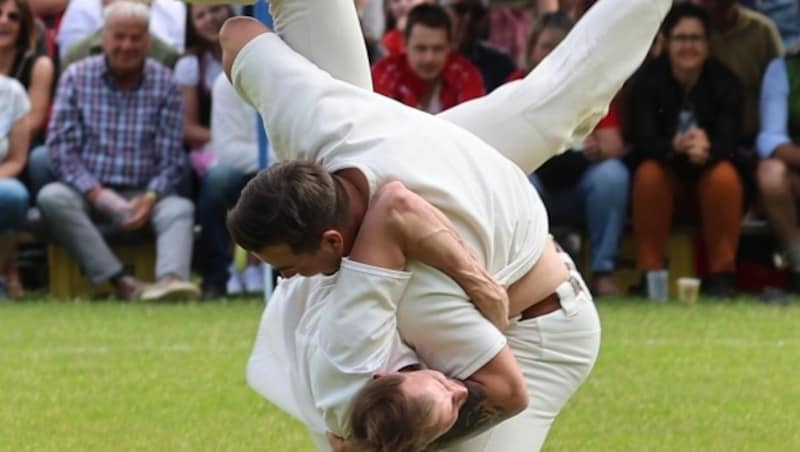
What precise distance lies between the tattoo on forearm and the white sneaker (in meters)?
6.23

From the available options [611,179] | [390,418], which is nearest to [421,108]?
[611,179]

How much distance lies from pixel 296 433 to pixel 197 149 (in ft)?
15.4

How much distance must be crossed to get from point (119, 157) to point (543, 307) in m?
5.99

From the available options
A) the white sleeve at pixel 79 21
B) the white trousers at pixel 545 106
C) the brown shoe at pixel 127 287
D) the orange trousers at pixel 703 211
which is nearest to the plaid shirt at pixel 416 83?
the orange trousers at pixel 703 211

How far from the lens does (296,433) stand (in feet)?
20.2

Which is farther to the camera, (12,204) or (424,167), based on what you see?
(12,204)

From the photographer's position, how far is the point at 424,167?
14.0ft

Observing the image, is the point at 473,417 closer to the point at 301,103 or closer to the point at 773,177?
the point at 301,103

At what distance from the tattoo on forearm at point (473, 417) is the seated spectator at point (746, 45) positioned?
6.55 meters

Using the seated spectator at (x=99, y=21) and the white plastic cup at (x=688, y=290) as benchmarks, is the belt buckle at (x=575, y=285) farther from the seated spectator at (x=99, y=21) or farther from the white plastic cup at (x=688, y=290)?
the seated spectator at (x=99, y=21)

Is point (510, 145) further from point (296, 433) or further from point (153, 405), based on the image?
point (153, 405)

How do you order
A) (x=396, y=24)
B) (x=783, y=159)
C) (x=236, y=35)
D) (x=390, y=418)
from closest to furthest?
(x=390, y=418) → (x=236, y=35) → (x=783, y=159) → (x=396, y=24)

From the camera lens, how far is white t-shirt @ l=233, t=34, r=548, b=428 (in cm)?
420

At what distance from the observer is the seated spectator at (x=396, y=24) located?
1054 centimetres
